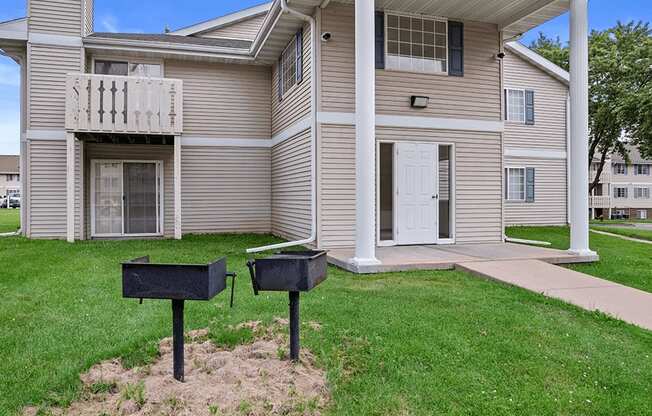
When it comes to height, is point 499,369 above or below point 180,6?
below

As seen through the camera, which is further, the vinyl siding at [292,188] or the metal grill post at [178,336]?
the vinyl siding at [292,188]

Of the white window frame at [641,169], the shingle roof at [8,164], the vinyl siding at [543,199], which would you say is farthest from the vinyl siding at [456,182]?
the shingle roof at [8,164]

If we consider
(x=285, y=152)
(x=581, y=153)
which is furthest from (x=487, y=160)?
(x=285, y=152)

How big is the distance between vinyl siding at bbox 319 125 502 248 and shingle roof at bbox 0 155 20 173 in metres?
62.5

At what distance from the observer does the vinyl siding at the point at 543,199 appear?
46.4 ft

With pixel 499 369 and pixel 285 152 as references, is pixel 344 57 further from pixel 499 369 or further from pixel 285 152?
pixel 499 369

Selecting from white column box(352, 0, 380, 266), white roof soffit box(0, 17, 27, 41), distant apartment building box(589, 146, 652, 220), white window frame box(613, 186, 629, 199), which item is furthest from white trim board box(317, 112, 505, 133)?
white window frame box(613, 186, 629, 199)

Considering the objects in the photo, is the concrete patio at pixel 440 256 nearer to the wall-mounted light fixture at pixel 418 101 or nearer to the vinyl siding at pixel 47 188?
the wall-mounted light fixture at pixel 418 101

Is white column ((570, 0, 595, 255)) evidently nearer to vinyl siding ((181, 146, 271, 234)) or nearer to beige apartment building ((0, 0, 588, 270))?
beige apartment building ((0, 0, 588, 270))

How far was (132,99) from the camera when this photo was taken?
933 cm

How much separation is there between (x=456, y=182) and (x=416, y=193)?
0.82m

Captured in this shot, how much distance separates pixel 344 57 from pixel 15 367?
6552 mm

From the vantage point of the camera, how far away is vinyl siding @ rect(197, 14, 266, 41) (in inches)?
522

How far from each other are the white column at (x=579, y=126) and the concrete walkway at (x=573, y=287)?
1221 mm
